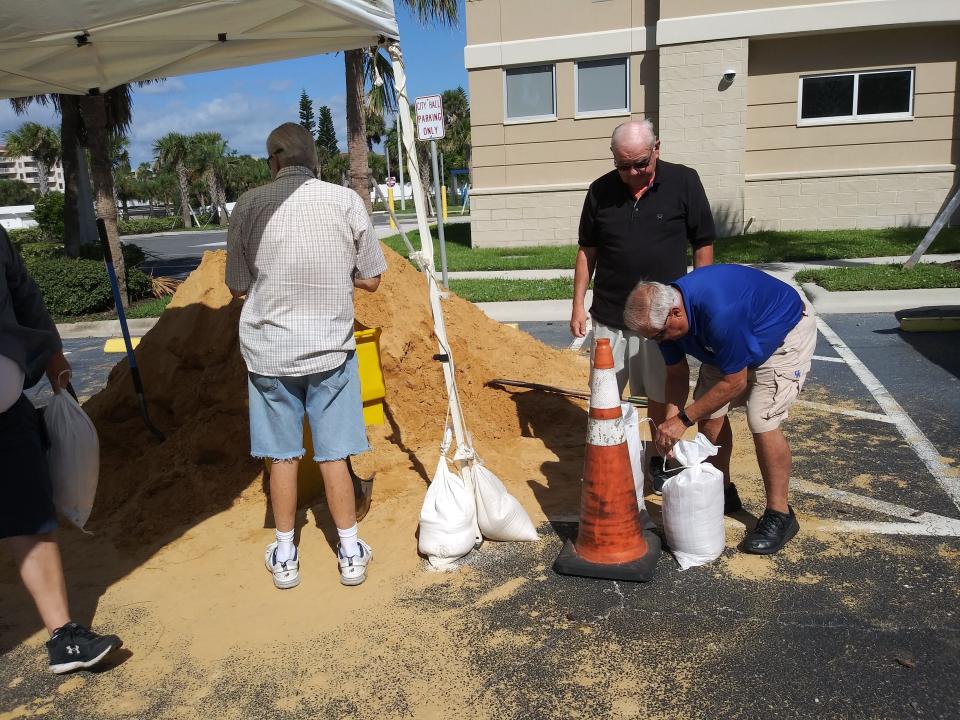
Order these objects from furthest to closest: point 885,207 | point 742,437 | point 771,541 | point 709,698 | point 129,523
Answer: point 885,207 → point 742,437 → point 129,523 → point 771,541 → point 709,698

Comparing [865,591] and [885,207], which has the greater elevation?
[885,207]

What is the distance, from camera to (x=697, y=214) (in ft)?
13.3

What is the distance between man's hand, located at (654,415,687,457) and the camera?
3.45 meters

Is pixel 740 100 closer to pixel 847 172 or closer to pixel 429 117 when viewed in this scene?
pixel 847 172

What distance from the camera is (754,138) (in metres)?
16.4

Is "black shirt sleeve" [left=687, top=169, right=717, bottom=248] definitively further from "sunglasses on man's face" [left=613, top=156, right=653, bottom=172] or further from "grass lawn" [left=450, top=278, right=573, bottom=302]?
"grass lawn" [left=450, top=278, right=573, bottom=302]

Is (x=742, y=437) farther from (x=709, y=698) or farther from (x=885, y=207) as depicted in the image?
(x=885, y=207)

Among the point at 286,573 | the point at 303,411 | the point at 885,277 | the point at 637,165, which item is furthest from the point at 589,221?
the point at 885,277

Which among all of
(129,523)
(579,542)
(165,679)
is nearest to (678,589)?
(579,542)

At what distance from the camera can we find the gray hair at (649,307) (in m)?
3.16

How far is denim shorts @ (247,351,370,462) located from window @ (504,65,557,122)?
14883 mm

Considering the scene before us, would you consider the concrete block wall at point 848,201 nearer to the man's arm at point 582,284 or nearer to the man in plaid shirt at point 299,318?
the man's arm at point 582,284

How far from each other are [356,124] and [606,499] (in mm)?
13184

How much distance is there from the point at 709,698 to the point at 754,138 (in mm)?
15627
